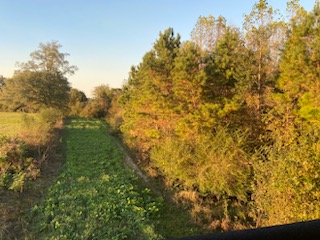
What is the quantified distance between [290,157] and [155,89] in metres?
10.0

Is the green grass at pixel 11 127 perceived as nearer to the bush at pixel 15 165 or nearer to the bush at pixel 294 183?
the bush at pixel 15 165

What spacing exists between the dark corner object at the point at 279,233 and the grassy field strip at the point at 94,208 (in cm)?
682

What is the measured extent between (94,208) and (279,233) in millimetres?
8535

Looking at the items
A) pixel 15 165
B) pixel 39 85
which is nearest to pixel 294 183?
pixel 15 165

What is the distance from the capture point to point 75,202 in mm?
8938

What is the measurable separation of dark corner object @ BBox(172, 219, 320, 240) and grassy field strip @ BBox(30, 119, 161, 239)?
269 inches

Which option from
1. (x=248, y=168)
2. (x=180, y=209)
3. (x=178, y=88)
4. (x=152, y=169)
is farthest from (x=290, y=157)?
(x=152, y=169)

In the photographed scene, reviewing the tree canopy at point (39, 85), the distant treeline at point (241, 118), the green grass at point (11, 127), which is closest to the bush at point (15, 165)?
the green grass at point (11, 127)

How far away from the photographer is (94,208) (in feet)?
27.9

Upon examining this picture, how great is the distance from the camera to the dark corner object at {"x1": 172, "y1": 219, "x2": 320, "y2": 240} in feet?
2.84

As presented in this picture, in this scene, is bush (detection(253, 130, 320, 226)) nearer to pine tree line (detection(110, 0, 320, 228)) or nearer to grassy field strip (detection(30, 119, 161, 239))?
pine tree line (detection(110, 0, 320, 228))

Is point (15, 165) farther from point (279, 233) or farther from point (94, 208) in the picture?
point (279, 233)

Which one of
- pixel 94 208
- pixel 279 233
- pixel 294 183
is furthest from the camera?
pixel 94 208

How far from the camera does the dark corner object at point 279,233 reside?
2.84ft
